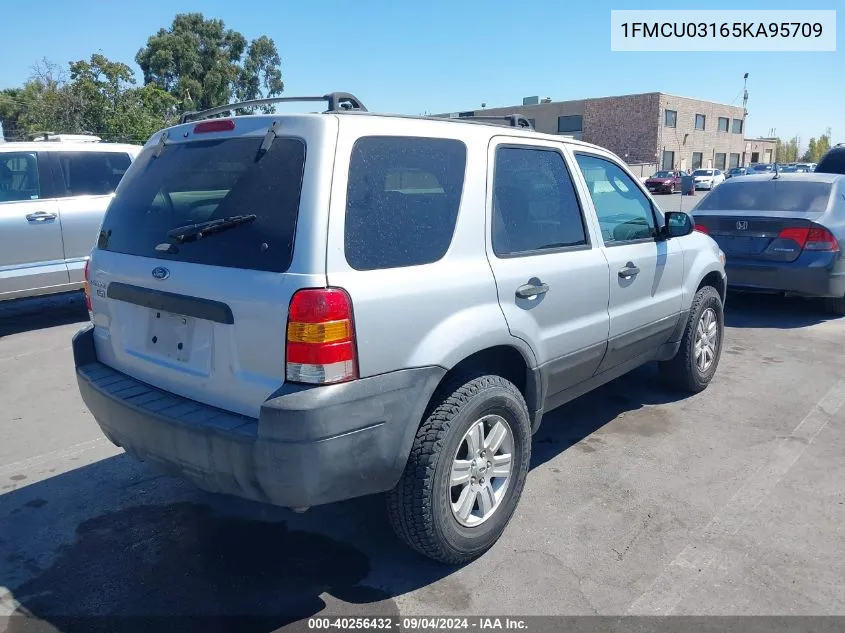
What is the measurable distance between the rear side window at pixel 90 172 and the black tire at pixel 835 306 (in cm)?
820

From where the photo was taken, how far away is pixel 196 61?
155 feet

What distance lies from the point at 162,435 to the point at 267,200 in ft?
3.42

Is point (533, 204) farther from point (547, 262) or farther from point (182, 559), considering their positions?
point (182, 559)

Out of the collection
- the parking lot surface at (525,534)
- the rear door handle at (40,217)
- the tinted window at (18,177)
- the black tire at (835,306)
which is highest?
the tinted window at (18,177)

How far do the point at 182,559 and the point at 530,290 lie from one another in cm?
204

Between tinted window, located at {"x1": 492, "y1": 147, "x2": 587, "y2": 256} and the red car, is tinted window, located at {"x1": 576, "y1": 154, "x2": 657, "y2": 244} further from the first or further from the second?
the red car

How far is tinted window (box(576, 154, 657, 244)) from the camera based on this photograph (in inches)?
158

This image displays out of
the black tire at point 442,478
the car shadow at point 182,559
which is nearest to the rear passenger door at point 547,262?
the black tire at point 442,478

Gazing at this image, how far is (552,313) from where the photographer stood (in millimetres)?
3436

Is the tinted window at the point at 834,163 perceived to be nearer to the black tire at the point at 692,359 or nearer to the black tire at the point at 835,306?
the black tire at the point at 835,306

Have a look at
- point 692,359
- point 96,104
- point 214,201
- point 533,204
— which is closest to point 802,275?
Result: point 692,359

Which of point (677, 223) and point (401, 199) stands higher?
point (401, 199)

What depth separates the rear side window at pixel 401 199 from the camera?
2.62 meters

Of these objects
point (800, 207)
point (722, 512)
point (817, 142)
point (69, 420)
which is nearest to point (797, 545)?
point (722, 512)
